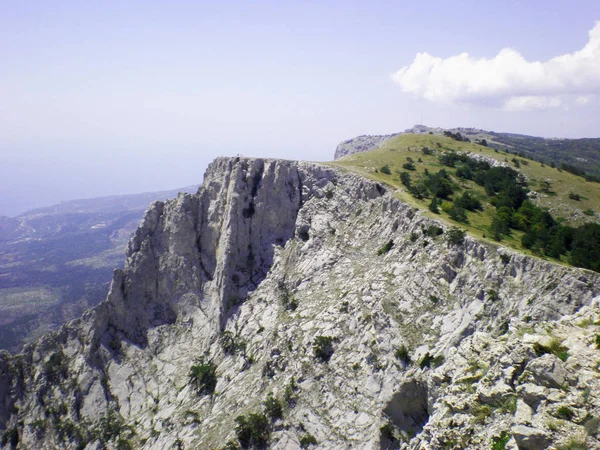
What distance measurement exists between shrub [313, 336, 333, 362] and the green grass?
18.2 metres

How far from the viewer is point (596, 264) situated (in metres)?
31.6

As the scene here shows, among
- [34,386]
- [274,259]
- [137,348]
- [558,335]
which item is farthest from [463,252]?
[34,386]

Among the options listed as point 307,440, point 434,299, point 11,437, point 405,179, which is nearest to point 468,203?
point 405,179

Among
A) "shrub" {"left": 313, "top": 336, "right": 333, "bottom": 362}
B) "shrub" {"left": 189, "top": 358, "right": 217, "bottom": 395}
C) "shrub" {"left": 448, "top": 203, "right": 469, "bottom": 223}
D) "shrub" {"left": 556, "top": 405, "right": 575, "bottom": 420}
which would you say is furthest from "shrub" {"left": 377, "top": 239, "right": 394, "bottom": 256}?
"shrub" {"left": 556, "top": 405, "right": 575, "bottom": 420}

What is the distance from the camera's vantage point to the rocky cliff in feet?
57.0

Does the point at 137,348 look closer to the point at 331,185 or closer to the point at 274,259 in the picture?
the point at 274,259

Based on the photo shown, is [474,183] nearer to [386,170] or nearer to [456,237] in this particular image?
[386,170]

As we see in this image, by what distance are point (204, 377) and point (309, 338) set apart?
54.9 ft

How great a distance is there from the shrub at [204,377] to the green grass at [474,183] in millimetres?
33088

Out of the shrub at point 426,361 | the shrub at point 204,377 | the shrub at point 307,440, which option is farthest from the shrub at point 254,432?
the shrub at point 426,361

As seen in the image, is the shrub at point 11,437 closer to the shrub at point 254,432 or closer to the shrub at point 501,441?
the shrub at point 254,432

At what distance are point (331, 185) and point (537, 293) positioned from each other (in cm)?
3389

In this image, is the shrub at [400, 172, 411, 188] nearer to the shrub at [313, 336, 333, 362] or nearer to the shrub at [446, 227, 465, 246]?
the shrub at [446, 227, 465, 246]

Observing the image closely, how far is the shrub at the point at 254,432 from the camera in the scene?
3688cm
